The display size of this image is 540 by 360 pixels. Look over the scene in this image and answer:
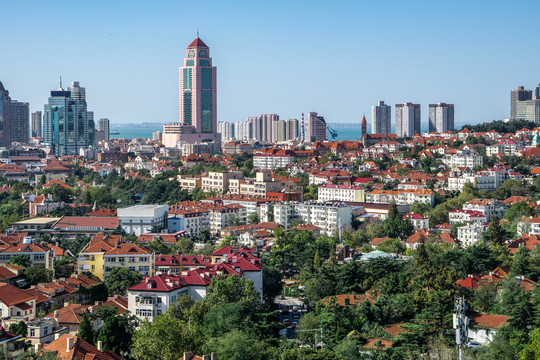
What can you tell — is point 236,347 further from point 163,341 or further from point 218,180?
A: point 218,180

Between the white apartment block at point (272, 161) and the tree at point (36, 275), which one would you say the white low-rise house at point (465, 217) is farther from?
the white apartment block at point (272, 161)

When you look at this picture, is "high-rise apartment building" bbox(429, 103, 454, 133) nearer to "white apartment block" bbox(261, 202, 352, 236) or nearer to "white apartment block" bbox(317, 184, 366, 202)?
"white apartment block" bbox(317, 184, 366, 202)

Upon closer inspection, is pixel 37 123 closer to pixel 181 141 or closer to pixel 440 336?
pixel 181 141

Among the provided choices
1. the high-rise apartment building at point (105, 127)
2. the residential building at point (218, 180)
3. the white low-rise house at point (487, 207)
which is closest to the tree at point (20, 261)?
the white low-rise house at point (487, 207)

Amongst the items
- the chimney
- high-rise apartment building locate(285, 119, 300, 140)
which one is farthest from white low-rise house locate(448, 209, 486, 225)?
high-rise apartment building locate(285, 119, 300, 140)

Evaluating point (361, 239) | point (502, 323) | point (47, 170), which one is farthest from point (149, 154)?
point (502, 323)

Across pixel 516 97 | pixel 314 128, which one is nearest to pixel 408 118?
pixel 314 128
